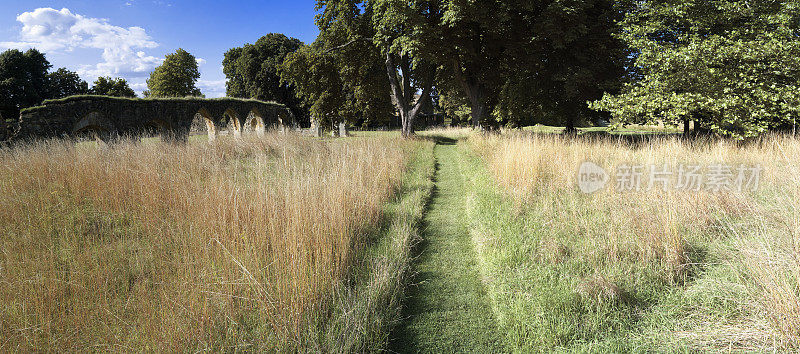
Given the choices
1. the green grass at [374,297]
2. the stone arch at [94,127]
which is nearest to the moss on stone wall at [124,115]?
the stone arch at [94,127]

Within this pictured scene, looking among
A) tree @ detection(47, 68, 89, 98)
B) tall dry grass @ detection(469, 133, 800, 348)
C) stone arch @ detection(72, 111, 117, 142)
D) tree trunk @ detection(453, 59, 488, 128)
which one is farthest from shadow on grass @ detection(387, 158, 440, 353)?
tree @ detection(47, 68, 89, 98)

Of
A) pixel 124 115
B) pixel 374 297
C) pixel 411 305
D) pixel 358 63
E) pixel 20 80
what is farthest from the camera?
pixel 20 80

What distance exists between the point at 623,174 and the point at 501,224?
9.96 feet

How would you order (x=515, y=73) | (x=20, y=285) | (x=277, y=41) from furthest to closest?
(x=277, y=41) < (x=515, y=73) < (x=20, y=285)

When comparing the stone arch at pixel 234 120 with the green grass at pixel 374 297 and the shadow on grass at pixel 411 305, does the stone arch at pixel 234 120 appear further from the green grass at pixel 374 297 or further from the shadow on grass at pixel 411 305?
the shadow on grass at pixel 411 305

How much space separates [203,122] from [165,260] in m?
22.4

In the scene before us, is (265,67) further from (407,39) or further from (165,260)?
(165,260)

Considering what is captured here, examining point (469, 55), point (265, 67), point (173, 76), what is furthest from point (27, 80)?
point (469, 55)

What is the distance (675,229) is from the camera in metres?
3.20

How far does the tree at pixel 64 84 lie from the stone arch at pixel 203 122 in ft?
95.0

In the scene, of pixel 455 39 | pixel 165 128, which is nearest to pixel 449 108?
pixel 455 39

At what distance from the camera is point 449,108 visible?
133ft

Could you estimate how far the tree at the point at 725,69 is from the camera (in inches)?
339

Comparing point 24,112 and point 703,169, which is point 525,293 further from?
point 24,112
